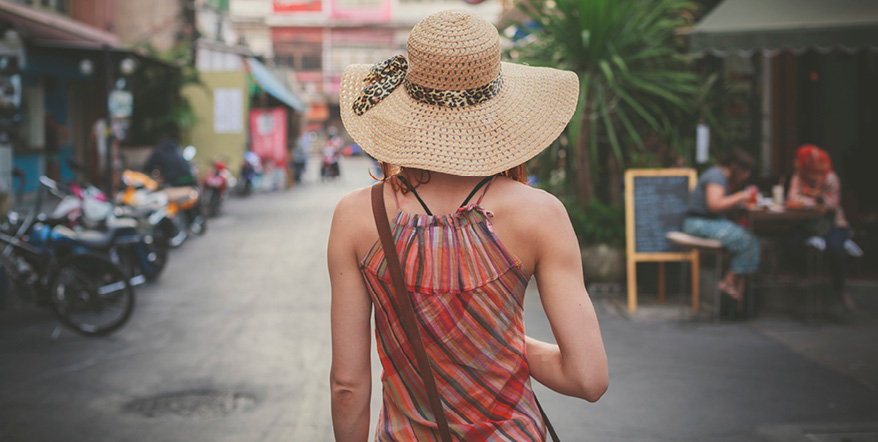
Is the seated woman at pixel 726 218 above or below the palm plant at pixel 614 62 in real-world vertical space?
below

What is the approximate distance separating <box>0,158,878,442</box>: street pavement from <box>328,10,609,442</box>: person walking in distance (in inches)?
109

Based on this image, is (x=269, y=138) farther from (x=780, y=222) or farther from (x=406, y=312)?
(x=406, y=312)

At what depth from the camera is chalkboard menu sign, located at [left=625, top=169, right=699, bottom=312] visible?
7.90 metres

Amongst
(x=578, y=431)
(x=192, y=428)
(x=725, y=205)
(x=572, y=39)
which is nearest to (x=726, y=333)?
(x=725, y=205)

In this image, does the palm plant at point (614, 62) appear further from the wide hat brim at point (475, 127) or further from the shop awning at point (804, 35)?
the wide hat brim at point (475, 127)

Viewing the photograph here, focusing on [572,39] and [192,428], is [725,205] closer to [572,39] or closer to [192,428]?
[572,39]

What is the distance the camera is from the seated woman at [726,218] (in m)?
7.18

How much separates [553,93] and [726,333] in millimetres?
5566

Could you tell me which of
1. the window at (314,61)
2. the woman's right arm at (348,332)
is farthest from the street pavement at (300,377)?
the window at (314,61)

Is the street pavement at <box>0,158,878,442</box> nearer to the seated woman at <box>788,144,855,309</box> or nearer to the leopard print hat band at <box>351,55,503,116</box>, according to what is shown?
the seated woman at <box>788,144,855,309</box>

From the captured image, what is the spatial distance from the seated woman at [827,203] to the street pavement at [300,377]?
1.58ft

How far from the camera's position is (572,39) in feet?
27.9

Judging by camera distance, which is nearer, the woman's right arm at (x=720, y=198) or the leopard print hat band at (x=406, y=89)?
the leopard print hat band at (x=406, y=89)

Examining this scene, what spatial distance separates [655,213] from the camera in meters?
7.98
